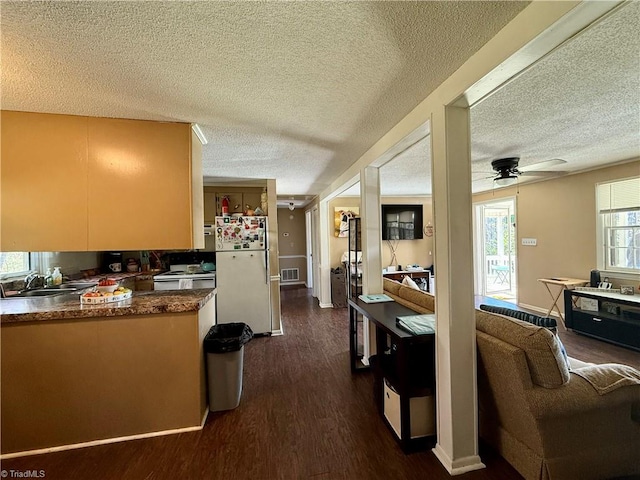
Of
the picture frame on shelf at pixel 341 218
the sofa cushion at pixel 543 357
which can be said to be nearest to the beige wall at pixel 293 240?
the picture frame on shelf at pixel 341 218

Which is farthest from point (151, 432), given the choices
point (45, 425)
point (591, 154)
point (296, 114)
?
point (591, 154)

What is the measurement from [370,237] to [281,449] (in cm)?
200

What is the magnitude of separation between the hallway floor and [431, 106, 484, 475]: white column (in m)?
0.20

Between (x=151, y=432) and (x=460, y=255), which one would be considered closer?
(x=460, y=255)

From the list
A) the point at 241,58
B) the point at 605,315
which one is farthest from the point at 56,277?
the point at 605,315

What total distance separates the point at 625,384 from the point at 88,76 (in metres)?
3.44

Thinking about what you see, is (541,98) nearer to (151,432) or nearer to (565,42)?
(565,42)

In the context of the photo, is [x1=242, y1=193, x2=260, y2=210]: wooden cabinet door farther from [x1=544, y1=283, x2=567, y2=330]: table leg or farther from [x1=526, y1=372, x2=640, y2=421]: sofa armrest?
[x1=544, y1=283, x2=567, y2=330]: table leg

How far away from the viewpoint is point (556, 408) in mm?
1421

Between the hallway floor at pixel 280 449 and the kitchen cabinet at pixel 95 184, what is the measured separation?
1.39 meters

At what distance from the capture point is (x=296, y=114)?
2.01 m

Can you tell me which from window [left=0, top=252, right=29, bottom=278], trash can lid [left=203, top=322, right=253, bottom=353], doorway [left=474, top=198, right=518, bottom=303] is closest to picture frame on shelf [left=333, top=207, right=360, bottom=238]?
doorway [left=474, top=198, right=518, bottom=303]

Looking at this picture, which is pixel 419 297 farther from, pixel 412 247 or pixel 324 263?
→ pixel 412 247

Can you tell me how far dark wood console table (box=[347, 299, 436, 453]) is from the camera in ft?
5.76
